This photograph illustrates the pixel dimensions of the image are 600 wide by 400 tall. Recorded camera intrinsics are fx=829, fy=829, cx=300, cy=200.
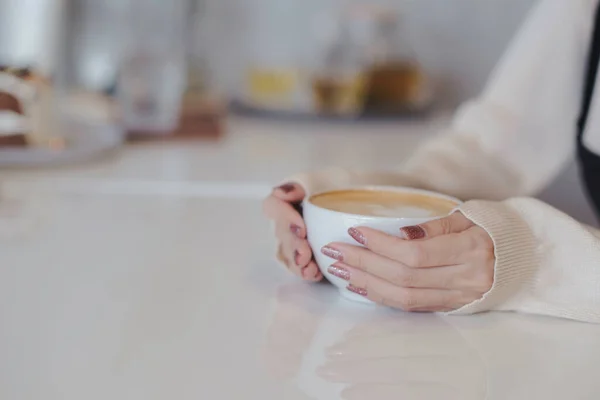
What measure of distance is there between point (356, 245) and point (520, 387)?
0.16 meters

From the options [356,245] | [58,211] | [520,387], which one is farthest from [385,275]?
[58,211]

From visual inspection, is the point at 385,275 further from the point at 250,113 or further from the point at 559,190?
the point at 250,113

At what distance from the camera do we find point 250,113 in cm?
166

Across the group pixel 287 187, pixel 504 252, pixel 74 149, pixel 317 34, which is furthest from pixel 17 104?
pixel 317 34

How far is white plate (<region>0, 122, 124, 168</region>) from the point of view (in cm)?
110

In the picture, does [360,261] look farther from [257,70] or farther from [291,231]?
[257,70]

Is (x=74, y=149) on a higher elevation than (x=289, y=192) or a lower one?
lower

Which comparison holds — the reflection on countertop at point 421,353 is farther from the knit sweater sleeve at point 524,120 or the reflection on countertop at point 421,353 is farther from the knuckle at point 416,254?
the knit sweater sleeve at point 524,120

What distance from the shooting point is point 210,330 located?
590mm

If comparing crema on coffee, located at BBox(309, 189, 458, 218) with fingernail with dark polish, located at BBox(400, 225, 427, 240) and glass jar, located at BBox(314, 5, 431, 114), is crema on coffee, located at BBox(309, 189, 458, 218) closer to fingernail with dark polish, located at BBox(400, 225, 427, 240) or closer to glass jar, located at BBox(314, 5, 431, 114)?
fingernail with dark polish, located at BBox(400, 225, 427, 240)

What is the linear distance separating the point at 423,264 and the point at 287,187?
0.57ft

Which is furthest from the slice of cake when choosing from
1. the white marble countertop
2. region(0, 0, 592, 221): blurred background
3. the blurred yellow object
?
the blurred yellow object

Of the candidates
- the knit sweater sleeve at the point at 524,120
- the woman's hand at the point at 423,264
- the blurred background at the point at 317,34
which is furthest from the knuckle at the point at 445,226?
the blurred background at the point at 317,34

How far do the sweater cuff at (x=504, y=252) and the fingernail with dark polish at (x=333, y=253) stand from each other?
95 mm
